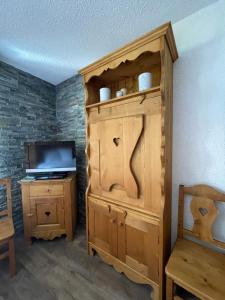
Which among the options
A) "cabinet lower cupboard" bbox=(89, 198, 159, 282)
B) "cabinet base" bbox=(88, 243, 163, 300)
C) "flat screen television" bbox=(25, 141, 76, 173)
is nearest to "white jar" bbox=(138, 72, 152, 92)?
"cabinet lower cupboard" bbox=(89, 198, 159, 282)

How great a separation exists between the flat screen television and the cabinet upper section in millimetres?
724

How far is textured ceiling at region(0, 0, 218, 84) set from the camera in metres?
1.16

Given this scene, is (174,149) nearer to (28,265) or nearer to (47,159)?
(47,159)

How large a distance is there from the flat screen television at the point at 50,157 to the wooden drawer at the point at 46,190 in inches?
8.0

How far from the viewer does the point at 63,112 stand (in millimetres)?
2443

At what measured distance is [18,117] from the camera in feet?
6.91

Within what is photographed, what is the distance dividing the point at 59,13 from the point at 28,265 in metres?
2.38

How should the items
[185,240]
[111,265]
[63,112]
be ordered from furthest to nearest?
1. [63,112]
2. [111,265]
3. [185,240]

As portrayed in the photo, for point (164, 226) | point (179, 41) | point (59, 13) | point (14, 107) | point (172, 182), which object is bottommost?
point (164, 226)

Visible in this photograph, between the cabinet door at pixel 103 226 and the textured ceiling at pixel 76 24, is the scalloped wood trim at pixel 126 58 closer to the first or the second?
the textured ceiling at pixel 76 24

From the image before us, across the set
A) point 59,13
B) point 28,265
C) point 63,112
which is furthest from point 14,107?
point 28,265

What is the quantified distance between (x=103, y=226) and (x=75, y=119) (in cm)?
151

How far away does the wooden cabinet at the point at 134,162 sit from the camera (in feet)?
3.76

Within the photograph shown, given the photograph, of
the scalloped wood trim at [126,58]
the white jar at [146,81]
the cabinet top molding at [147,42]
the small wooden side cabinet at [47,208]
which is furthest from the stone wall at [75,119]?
the white jar at [146,81]
